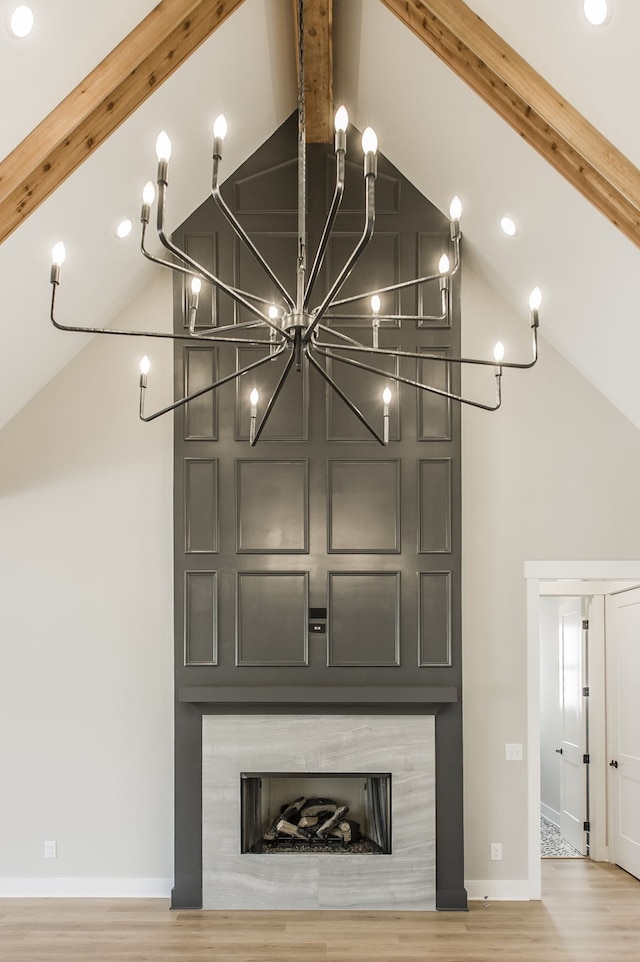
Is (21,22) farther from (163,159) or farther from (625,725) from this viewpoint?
(625,725)

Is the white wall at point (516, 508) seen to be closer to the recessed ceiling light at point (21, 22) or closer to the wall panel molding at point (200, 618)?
the wall panel molding at point (200, 618)

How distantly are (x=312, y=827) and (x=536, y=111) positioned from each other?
393 centimetres

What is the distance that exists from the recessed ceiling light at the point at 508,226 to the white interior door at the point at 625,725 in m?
2.49

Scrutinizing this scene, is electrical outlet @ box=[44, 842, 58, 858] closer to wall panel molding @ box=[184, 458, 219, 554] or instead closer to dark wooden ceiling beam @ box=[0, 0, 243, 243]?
wall panel molding @ box=[184, 458, 219, 554]

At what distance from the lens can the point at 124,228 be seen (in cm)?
478

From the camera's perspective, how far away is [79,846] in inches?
202

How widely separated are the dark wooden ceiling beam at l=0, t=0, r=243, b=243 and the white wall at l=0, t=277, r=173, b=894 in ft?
5.80

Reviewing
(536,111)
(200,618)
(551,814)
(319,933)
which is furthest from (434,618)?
(551,814)

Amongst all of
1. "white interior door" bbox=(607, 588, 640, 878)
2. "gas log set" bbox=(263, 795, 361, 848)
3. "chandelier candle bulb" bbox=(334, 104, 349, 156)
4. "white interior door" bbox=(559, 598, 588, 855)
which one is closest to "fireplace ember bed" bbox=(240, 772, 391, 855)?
"gas log set" bbox=(263, 795, 361, 848)

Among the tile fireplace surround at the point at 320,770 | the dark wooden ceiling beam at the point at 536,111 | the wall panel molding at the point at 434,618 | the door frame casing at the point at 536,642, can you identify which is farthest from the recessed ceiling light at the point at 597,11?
the tile fireplace surround at the point at 320,770

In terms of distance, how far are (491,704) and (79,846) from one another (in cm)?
254

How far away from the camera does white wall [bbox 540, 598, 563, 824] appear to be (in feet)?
25.2

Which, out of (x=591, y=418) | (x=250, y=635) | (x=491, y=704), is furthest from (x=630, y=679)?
(x=250, y=635)

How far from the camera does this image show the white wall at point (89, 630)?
16.9ft
